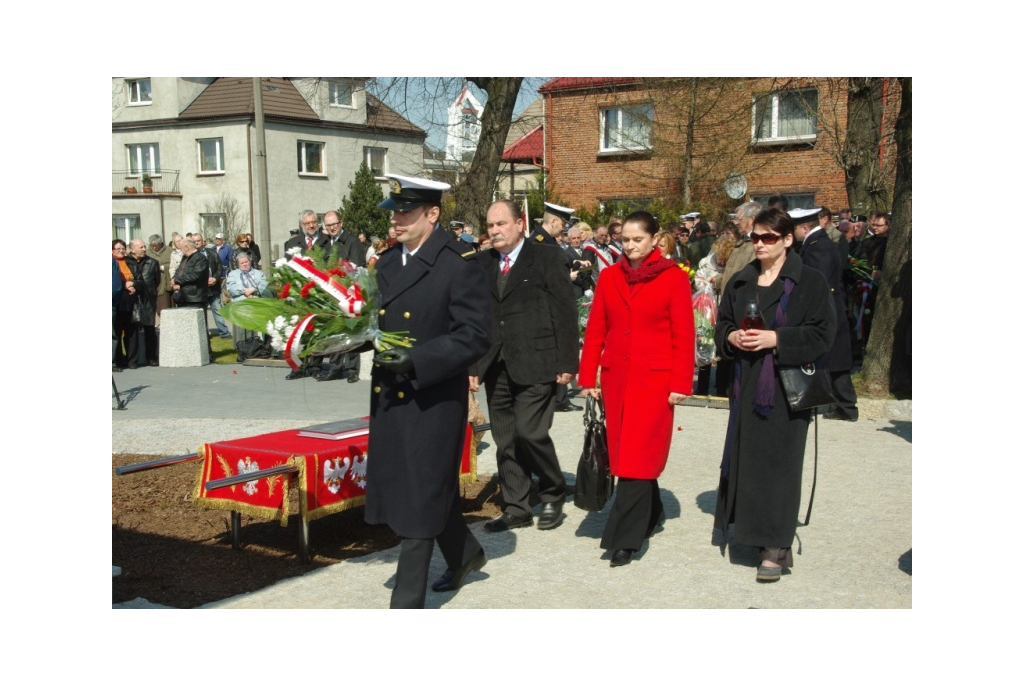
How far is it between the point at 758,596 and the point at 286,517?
109 inches

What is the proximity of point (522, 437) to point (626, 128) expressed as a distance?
924 inches

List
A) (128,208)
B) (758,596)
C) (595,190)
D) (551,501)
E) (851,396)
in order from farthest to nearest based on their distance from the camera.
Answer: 1. (128,208)
2. (595,190)
3. (851,396)
4. (551,501)
5. (758,596)

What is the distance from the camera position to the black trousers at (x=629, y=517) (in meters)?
6.13

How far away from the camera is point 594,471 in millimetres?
6668

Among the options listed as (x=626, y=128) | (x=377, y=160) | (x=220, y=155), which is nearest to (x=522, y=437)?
(x=626, y=128)

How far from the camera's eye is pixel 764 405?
5930 millimetres

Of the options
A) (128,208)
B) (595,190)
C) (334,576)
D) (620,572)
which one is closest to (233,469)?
(334,576)

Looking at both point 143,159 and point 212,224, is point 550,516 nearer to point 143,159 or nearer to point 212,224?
point 212,224

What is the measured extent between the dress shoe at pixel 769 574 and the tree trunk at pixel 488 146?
9.21 metres

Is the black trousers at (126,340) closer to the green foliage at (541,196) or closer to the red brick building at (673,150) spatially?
the red brick building at (673,150)

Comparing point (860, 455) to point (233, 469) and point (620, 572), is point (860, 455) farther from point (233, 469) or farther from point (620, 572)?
point (233, 469)

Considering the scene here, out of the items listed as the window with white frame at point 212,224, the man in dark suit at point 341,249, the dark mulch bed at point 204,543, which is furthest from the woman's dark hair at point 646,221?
the window with white frame at point 212,224

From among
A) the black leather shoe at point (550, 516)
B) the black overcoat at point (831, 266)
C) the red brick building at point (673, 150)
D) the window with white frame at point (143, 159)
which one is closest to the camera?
the black leather shoe at point (550, 516)

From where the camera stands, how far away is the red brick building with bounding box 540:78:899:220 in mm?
24484
